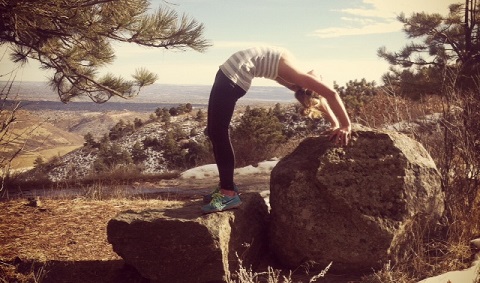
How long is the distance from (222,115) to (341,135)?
3.13ft

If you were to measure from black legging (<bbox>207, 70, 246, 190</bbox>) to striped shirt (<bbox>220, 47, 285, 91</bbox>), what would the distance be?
52 millimetres

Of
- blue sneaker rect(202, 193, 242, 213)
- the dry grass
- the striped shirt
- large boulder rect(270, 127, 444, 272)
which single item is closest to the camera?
the striped shirt

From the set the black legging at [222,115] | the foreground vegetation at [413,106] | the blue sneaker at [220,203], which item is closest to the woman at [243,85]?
the black legging at [222,115]

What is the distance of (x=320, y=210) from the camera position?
3.11m

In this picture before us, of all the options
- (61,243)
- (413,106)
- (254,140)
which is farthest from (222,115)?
(254,140)

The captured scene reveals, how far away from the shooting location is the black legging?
2.88m

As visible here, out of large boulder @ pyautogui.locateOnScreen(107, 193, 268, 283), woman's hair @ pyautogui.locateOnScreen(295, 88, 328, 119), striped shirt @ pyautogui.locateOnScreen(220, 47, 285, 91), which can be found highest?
striped shirt @ pyautogui.locateOnScreen(220, 47, 285, 91)

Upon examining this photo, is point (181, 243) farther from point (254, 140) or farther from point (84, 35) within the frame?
point (254, 140)

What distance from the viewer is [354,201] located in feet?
9.84

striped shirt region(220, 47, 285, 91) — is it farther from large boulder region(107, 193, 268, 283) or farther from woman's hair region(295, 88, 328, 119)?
large boulder region(107, 193, 268, 283)

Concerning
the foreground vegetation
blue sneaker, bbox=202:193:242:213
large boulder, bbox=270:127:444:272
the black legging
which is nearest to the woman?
the black legging

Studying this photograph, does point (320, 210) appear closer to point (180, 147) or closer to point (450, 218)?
point (450, 218)

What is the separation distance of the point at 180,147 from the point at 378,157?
18.8 meters

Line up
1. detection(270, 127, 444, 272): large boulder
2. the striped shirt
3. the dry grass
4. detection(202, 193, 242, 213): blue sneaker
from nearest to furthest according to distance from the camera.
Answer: the striped shirt < detection(270, 127, 444, 272): large boulder < detection(202, 193, 242, 213): blue sneaker < the dry grass
